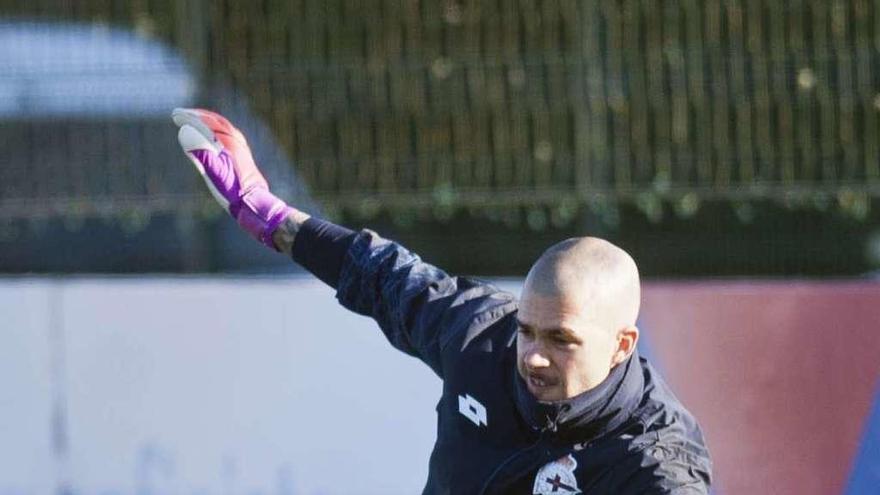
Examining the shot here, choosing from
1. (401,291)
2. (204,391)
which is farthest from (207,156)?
(204,391)

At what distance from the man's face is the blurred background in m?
2.56

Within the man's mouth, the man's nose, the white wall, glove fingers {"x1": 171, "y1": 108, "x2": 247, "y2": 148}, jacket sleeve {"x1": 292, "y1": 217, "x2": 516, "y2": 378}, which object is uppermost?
glove fingers {"x1": 171, "y1": 108, "x2": 247, "y2": 148}

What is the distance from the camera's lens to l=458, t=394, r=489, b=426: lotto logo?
4312 millimetres

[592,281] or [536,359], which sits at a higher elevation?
[592,281]

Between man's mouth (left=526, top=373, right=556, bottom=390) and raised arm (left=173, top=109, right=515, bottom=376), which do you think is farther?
raised arm (left=173, top=109, right=515, bottom=376)

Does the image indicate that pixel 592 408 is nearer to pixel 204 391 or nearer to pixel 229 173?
pixel 229 173

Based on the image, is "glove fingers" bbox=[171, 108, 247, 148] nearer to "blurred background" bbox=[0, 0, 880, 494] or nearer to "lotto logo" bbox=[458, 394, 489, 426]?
"lotto logo" bbox=[458, 394, 489, 426]

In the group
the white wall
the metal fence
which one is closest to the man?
the white wall

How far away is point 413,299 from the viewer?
4.58 m

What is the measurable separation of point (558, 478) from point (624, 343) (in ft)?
1.24

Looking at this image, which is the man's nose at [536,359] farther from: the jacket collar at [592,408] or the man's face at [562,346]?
the jacket collar at [592,408]

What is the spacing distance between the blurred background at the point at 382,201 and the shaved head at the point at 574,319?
8.34 ft

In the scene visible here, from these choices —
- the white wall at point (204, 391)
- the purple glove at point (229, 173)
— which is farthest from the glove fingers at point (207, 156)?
the white wall at point (204, 391)

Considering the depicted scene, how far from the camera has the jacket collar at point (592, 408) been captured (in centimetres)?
401
